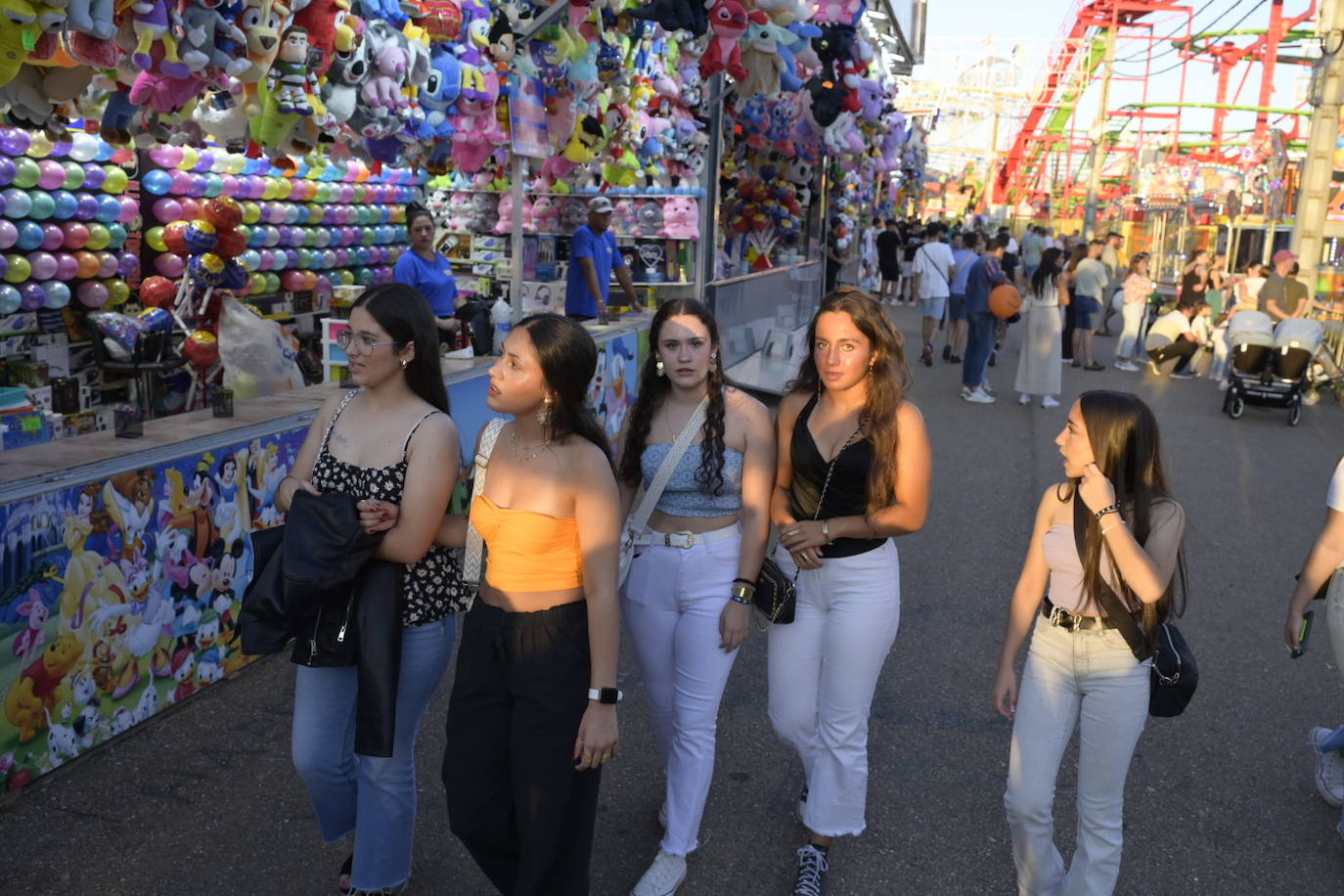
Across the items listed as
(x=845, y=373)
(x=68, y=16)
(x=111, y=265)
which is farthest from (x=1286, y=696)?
(x=111, y=265)

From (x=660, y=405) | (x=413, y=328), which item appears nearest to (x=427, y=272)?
(x=660, y=405)

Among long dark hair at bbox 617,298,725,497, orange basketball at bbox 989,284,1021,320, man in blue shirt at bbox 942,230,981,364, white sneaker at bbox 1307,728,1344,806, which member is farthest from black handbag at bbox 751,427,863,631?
man in blue shirt at bbox 942,230,981,364

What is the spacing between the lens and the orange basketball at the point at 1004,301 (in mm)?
11039

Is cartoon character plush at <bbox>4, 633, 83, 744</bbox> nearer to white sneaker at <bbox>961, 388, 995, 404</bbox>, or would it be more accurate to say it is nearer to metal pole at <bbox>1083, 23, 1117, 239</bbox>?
white sneaker at <bbox>961, 388, 995, 404</bbox>

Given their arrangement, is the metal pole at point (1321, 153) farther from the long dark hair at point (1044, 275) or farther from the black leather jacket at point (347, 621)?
the black leather jacket at point (347, 621)

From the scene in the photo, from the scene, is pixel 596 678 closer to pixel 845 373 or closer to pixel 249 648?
pixel 249 648

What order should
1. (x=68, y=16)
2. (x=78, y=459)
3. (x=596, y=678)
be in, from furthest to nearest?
(x=78, y=459)
(x=68, y=16)
(x=596, y=678)

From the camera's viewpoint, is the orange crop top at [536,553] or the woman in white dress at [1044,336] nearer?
the orange crop top at [536,553]

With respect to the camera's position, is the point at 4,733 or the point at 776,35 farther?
the point at 776,35

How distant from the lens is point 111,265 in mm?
8461

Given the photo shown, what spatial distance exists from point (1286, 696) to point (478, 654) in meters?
3.77

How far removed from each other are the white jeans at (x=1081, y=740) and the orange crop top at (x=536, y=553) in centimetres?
122

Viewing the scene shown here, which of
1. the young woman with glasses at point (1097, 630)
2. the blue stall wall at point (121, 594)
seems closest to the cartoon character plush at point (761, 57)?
the blue stall wall at point (121, 594)

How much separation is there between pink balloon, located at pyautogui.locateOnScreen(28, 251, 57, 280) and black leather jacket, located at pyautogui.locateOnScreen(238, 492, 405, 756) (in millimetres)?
6090
